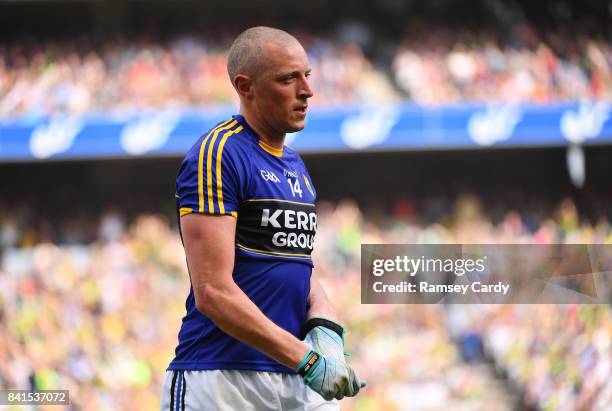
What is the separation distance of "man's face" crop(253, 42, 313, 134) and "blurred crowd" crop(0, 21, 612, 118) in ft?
32.2

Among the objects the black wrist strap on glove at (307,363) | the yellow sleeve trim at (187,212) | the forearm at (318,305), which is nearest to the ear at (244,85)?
the yellow sleeve trim at (187,212)

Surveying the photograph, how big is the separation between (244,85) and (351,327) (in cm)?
771

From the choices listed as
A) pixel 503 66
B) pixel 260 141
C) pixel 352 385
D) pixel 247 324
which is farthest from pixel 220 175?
pixel 503 66

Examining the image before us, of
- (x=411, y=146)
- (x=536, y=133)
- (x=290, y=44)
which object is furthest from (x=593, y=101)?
A: (x=290, y=44)

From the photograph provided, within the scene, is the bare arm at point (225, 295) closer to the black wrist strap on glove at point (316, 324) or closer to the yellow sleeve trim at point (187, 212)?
the yellow sleeve trim at point (187, 212)

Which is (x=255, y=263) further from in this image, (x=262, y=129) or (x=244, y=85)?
(x=244, y=85)

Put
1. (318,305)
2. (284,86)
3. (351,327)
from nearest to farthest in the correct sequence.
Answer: (284,86) → (318,305) → (351,327)

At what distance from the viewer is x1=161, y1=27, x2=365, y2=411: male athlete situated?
2461mm

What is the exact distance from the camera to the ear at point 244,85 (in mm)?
2725

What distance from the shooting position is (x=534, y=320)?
9.71 meters

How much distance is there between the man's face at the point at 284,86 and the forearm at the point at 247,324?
551mm

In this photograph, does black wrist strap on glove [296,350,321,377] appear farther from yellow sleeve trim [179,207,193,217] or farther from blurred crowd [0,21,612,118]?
blurred crowd [0,21,612,118]

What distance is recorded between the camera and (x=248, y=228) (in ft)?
8.52

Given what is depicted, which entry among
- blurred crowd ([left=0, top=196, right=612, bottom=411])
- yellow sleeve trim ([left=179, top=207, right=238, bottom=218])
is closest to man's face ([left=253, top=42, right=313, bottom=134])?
yellow sleeve trim ([left=179, top=207, right=238, bottom=218])
